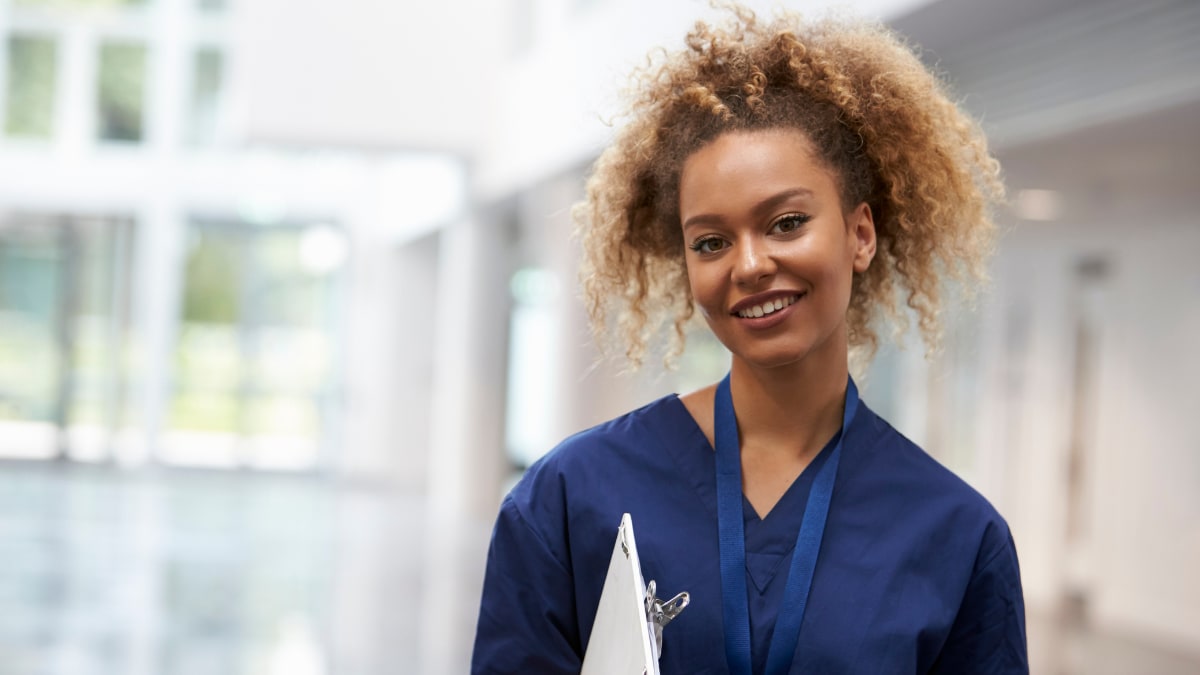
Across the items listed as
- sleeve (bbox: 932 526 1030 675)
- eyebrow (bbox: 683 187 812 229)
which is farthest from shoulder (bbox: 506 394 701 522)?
sleeve (bbox: 932 526 1030 675)

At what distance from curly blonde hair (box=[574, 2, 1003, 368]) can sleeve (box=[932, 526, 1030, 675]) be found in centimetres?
41

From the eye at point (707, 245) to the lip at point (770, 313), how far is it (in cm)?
7

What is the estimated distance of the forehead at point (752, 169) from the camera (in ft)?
4.94

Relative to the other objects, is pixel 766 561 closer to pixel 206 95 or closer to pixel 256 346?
pixel 256 346

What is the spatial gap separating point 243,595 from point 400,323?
31.6ft

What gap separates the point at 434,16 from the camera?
1224cm

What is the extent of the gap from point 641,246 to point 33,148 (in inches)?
715

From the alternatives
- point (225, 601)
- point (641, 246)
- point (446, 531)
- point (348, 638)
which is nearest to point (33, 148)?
point (446, 531)

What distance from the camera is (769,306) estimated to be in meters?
1.51

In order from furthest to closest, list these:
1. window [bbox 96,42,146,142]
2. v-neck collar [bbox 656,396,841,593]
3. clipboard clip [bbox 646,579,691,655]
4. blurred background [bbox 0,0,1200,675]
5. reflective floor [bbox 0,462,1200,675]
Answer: window [bbox 96,42,146,142] → blurred background [bbox 0,0,1200,675] → reflective floor [bbox 0,462,1200,675] → v-neck collar [bbox 656,396,841,593] → clipboard clip [bbox 646,579,691,655]

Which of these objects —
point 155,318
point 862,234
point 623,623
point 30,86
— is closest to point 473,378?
point 155,318

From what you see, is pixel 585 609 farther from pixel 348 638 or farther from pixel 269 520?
pixel 269 520

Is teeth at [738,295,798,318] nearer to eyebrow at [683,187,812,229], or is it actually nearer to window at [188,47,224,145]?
eyebrow at [683,187,812,229]

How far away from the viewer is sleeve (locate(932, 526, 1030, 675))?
5.09 ft
